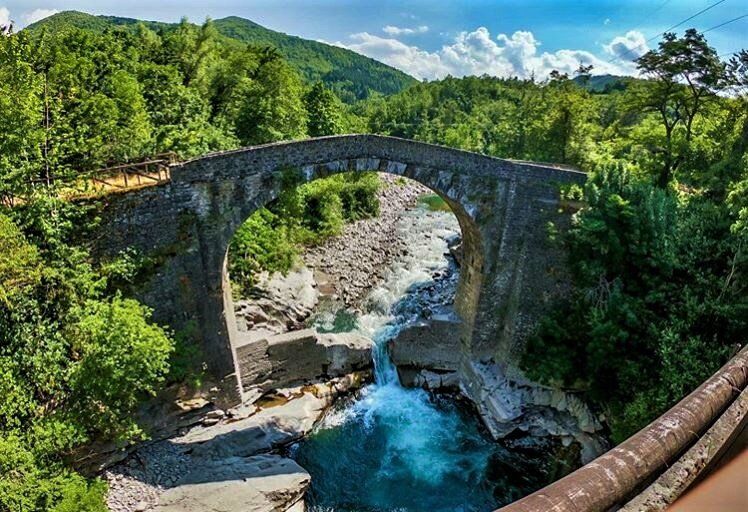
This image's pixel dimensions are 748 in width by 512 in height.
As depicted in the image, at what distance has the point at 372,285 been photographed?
23.0 m

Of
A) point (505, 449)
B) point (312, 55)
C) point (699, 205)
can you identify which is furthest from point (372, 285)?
point (312, 55)

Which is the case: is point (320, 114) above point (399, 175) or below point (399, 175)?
above

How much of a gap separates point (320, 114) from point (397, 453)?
1050 inches

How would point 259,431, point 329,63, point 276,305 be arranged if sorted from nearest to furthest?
1. point 259,431
2. point 276,305
3. point 329,63

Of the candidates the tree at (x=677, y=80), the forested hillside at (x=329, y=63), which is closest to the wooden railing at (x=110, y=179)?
the tree at (x=677, y=80)

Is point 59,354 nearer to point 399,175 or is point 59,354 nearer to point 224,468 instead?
point 224,468

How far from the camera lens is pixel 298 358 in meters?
16.2

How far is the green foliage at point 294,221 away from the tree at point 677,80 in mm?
13167

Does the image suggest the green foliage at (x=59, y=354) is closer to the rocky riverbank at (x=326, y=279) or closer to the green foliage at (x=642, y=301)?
the rocky riverbank at (x=326, y=279)

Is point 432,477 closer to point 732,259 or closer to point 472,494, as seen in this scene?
point 472,494

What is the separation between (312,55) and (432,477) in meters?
182

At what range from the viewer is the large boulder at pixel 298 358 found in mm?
15555

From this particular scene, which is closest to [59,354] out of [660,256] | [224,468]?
[224,468]

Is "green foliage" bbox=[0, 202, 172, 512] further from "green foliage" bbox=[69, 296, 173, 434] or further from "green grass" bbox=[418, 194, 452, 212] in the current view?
"green grass" bbox=[418, 194, 452, 212]
